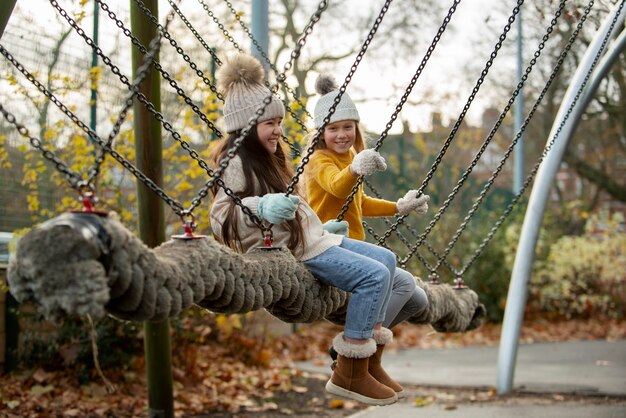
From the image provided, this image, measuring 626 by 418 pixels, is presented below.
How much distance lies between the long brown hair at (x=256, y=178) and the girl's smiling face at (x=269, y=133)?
0.01 metres

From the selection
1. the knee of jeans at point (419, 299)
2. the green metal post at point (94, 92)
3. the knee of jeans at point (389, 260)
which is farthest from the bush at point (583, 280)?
the knee of jeans at point (389, 260)

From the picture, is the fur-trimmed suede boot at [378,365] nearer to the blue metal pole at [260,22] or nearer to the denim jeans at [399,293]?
the denim jeans at [399,293]

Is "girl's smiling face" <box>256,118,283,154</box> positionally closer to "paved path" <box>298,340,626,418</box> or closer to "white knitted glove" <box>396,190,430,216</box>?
"white knitted glove" <box>396,190,430,216</box>

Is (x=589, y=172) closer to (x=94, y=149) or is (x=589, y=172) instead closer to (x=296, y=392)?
(x=296, y=392)

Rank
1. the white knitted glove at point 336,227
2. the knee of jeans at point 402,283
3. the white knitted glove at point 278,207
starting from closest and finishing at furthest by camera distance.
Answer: the white knitted glove at point 278,207 < the white knitted glove at point 336,227 < the knee of jeans at point 402,283

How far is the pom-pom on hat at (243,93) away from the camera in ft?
9.82

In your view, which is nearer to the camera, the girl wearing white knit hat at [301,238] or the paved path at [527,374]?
the girl wearing white knit hat at [301,238]

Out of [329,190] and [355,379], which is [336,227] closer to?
[329,190]

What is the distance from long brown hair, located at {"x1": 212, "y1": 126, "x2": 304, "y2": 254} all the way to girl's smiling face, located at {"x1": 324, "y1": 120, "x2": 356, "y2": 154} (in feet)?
1.34

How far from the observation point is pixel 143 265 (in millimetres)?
2041

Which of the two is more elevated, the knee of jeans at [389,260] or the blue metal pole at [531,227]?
the blue metal pole at [531,227]

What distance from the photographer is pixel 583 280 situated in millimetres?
11320

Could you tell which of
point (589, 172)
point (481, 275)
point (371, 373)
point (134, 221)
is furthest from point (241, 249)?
point (589, 172)

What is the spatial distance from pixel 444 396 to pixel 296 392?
1.20 m
